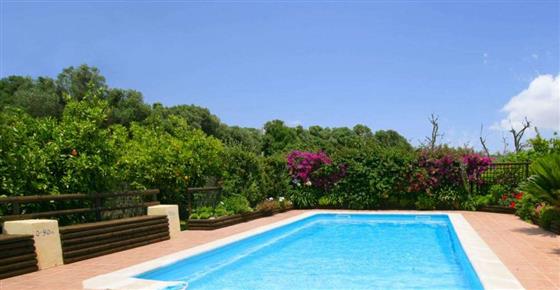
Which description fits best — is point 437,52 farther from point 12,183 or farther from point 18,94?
point 18,94

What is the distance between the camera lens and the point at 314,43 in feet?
58.3

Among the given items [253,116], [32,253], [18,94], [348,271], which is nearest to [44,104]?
[18,94]

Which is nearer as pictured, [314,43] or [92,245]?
[92,245]

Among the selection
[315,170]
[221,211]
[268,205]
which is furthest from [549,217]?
[315,170]

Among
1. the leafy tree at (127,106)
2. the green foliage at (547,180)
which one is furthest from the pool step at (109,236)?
the leafy tree at (127,106)

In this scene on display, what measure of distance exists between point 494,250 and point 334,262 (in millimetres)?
2799

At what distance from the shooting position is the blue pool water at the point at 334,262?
686 centimetres

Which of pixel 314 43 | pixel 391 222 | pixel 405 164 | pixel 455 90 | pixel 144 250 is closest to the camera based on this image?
pixel 144 250

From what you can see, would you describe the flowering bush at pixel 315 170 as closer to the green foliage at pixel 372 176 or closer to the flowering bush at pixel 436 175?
the green foliage at pixel 372 176

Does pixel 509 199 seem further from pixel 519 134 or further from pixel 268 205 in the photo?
pixel 519 134

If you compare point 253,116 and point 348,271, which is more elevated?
point 253,116

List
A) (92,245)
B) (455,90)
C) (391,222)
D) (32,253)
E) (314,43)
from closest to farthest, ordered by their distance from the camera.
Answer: (32,253)
(92,245)
(391,222)
(314,43)
(455,90)

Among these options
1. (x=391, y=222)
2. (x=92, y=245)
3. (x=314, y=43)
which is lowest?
(x=391, y=222)

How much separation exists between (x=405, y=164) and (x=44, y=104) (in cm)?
2243
